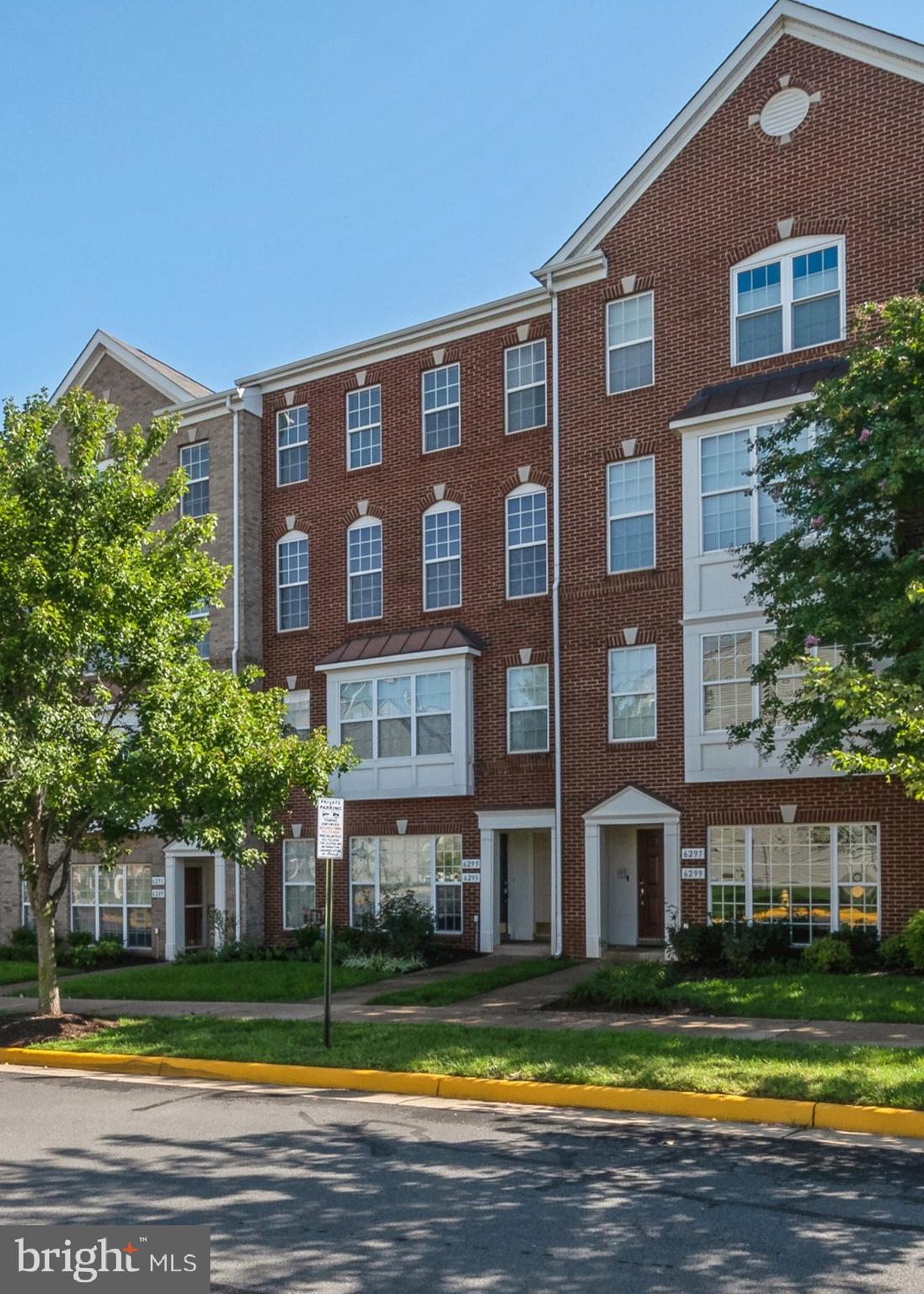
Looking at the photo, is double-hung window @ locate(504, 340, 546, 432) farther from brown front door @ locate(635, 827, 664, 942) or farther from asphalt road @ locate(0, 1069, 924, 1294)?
asphalt road @ locate(0, 1069, 924, 1294)

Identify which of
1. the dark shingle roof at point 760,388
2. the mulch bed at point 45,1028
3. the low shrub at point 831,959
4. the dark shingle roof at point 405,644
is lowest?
the mulch bed at point 45,1028

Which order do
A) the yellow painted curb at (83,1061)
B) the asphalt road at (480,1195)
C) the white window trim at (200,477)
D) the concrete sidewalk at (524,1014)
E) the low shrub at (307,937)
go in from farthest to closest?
the white window trim at (200,477) < the low shrub at (307,937) < the yellow painted curb at (83,1061) < the concrete sidewalk at (524,1014) < the asphalt road at (480,1195)

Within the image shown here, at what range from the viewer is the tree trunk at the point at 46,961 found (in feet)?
58.4

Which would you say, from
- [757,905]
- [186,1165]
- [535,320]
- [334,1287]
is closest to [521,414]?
[535,320]

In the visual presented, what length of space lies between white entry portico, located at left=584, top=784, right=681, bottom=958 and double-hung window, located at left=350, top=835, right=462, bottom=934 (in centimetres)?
310

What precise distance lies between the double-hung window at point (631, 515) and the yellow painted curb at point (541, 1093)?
13.2 metres

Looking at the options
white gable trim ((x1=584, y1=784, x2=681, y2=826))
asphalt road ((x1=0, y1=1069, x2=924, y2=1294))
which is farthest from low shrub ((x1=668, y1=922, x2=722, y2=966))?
asphalt road ((x1=0, y1=1069, x2=924, y2=1294))

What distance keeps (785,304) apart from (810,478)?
6141 mm

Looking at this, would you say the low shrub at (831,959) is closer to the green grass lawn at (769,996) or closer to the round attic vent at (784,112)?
the green grass lawn at (769,996)

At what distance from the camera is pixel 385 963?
23656 millimetres

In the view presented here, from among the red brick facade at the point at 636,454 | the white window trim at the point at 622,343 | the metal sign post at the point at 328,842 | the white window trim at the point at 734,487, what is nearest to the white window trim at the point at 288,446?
the red brick facade at the point at 636,454

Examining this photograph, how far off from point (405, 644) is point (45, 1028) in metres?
12.1

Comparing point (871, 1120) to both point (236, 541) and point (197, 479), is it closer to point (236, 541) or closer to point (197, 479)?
point (236, 541)

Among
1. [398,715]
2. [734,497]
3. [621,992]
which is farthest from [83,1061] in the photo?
[734,497]
